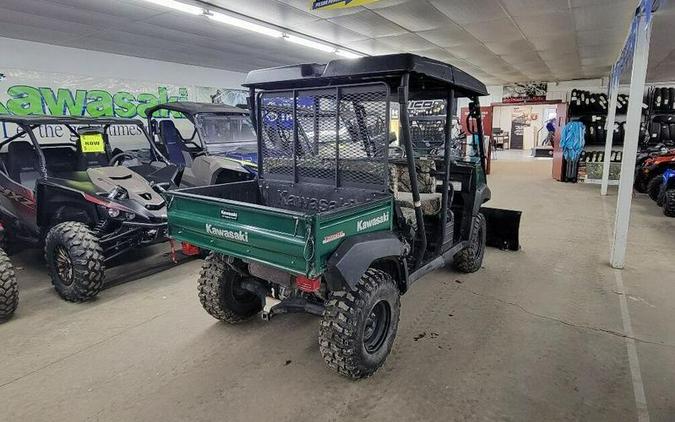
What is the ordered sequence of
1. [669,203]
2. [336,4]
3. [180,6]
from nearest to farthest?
1. [336,4]
2. [180,6]
3. [669,203]

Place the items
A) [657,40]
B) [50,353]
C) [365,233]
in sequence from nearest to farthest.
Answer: [365,233], [50,353], [657,40]

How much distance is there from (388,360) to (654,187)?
806cm

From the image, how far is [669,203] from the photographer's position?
6.63m

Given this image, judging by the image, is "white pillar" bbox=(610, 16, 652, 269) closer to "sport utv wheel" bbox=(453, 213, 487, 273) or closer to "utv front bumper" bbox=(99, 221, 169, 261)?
"sport utv wheel" bbox=(453, 213, 487, 273)

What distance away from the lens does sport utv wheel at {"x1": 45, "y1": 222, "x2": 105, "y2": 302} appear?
11.6 ft

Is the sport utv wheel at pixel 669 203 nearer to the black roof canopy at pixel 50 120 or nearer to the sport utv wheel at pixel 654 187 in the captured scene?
the sport utv wheel at pixel 654 187

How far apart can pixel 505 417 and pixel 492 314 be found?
50.9 inches

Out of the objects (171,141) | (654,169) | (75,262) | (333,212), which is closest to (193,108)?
(171,141)

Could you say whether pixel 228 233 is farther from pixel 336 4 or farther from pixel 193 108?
pixel 193 108

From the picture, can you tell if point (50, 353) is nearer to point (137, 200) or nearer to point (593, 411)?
point (137, 200)

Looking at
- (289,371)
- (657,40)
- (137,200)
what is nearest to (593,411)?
(289,371)

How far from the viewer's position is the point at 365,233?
2.49 meters

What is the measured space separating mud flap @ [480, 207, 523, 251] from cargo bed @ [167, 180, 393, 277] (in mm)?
2762

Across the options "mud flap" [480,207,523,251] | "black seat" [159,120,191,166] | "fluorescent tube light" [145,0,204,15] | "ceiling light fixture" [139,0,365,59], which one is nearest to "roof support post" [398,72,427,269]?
"ceiling light fixture" [139,0,365,59]
